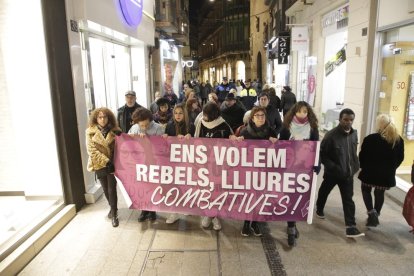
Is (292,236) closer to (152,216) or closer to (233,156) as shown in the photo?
(233,156)

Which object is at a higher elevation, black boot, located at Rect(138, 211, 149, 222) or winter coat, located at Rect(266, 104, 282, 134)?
winter coat, located at Rect(266, 104, 282, 134)

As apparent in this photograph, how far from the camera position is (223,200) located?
13.5ft

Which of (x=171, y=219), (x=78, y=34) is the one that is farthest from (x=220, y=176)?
(x=78, y=34)

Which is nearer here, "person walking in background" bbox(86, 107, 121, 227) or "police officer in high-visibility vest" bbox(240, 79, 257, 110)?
"person walking in background" bbox(86, 107, 121, 227)

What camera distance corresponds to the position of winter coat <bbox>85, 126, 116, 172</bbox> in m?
4.35

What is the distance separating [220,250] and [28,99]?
10.8 feet

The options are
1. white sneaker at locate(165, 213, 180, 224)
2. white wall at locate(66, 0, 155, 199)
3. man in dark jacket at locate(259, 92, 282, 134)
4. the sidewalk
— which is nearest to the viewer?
the sidewalk

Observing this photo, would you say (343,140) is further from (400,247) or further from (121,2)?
(121,2)

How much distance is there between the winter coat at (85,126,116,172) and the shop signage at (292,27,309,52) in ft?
29.7

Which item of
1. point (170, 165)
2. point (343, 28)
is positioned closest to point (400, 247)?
point (170, 165)

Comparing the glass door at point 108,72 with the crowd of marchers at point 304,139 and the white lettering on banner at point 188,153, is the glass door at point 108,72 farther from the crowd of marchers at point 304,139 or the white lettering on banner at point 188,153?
the white lettering on banner at point 188,153

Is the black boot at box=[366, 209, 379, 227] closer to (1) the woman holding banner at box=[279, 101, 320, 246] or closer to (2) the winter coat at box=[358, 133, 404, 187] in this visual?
(2) the winter coat at box=[358, 133, 404, 187]

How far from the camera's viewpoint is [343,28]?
8.44 meters

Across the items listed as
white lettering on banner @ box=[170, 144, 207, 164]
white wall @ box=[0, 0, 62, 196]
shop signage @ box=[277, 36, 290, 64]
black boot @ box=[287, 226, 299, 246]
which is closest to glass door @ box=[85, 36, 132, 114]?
white wall @ box=[0, 0, 62, 196]
